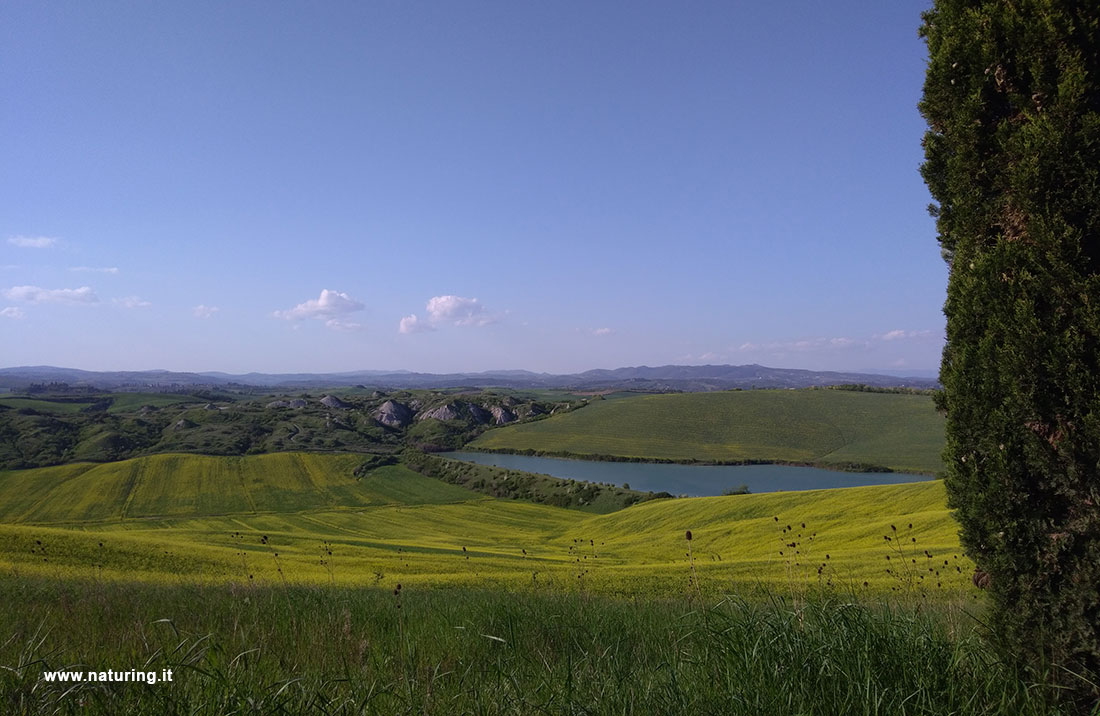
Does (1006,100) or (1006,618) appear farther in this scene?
(1006,100)

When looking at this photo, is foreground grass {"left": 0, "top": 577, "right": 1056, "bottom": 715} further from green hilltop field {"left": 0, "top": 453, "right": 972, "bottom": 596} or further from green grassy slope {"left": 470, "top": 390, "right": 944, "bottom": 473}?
green grassy slope {"left": 470, "top": 390, "right": 944, "bottom": 473}

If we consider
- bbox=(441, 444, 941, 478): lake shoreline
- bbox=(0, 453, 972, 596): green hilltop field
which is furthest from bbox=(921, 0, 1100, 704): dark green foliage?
bbox=(441, 444, 941, 478): lake shoreline

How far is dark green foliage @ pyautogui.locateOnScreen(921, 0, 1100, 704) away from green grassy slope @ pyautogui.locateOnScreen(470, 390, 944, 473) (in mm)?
82013

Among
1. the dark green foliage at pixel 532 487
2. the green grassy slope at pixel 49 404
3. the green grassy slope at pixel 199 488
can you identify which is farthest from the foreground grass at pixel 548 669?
the green grassy slope at pixel 49 404

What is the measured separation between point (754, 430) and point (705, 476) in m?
27.5

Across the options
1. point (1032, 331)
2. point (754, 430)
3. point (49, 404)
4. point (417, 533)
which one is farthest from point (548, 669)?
point (49, 404)

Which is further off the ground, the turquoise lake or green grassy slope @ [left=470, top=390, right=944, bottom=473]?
green grassy slope @ [left=470, top=390, right=944, bottom=473]

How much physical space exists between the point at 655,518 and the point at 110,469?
2794 inches

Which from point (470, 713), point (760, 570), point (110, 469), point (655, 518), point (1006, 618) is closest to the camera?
point (470, 713)

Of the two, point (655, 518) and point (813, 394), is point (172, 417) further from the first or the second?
point (813, 394)

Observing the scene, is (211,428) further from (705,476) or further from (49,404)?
(705,476)

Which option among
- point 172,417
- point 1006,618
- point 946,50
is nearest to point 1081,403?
point 1006,618

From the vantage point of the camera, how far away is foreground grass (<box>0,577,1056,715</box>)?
2.88 m

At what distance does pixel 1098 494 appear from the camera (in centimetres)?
361
